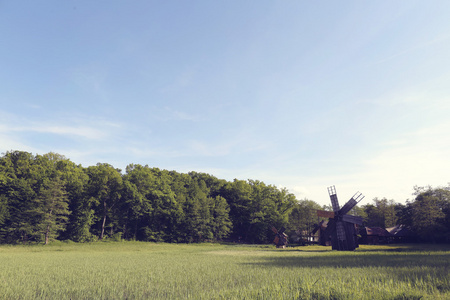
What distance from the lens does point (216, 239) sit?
76312mm

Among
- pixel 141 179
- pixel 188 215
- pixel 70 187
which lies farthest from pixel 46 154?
pixel 188 215

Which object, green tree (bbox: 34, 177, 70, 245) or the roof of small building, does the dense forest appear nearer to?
green tree (bbox: 34, 177, 70, 245)

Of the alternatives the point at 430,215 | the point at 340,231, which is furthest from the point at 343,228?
the point at 430,215

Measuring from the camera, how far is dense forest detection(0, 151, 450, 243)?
5419 cm

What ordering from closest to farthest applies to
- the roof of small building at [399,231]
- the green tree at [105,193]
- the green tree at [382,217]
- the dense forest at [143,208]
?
the dense forest at [143,208]
the green tree at [105,193]
the roof of small building at [399,231]
the green tree at [382,217]

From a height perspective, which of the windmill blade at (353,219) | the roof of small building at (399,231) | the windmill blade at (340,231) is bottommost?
the roof of small building at (399,231)

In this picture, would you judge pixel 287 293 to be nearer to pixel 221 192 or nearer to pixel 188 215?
pixel 188 215

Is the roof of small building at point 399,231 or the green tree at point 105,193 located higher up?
the green tree at point 105,193

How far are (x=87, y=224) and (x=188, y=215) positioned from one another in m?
25.7

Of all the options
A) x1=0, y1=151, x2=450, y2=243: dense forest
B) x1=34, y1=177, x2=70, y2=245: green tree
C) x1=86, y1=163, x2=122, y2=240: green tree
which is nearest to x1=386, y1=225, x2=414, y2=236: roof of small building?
x1=0, y1=151, x2=450, y2=243: dense forest

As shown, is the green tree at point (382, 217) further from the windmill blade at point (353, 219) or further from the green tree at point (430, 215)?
the windmill blade at point (353, 219)

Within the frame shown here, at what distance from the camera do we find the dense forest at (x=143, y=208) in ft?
178

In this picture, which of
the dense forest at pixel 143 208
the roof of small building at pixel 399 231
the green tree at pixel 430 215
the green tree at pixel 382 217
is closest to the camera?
the green tree at pixel 430 215

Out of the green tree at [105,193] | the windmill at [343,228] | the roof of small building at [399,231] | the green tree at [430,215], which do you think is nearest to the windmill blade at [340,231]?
the windmill at [343,228]
